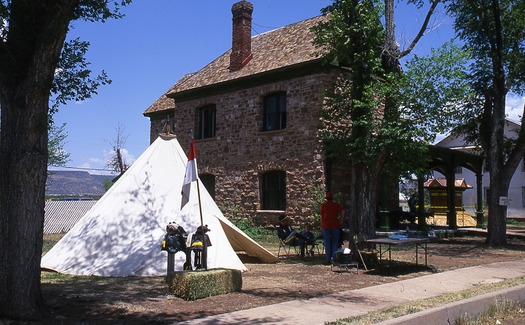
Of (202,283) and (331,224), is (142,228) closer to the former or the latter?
(202,283)

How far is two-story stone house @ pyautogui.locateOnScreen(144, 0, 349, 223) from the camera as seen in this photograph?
17.8 metres

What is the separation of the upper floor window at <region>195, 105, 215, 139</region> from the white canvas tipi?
10394 mm

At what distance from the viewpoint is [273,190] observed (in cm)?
1933

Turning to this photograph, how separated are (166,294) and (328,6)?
767cm

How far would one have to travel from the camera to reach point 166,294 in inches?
300

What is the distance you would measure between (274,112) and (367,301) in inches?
508

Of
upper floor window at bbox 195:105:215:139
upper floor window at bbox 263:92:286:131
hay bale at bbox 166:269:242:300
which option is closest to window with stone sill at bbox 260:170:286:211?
upper floor window at bbox 263:92:286:131

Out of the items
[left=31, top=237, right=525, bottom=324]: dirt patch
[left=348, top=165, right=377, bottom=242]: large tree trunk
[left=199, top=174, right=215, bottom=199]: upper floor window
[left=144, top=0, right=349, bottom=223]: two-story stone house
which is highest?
[left=144, top=0, right=349, bottom=223]: two-story stone house

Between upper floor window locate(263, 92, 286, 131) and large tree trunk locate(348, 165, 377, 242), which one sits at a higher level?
upper floor window locate(263, 92, 286, 131)

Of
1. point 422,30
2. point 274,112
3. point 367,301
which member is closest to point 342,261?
point 367,301

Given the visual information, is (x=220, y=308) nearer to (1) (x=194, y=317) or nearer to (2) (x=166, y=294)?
(1) (x=194, y=317)

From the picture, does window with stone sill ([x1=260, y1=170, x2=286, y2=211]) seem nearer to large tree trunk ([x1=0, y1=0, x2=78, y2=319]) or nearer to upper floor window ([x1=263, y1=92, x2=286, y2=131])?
upper floor window ([x1=263, y1=92, x2=286, y2=131])

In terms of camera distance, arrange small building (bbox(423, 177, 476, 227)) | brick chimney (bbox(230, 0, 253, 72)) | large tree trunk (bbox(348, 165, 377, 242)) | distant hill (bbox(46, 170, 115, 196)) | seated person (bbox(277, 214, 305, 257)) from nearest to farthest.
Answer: large tree trunk (bbox(348, 165, 377, 242)) → seated person (bbox(277, 214, 305, 257)) → brick chimney (bbox(230, 0, 253, 72)) → small building (bbox(423, 177, 476, 227)) → distant hill (bbox(46, 170, 115, 196))

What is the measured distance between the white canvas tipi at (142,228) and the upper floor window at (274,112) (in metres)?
8.02
